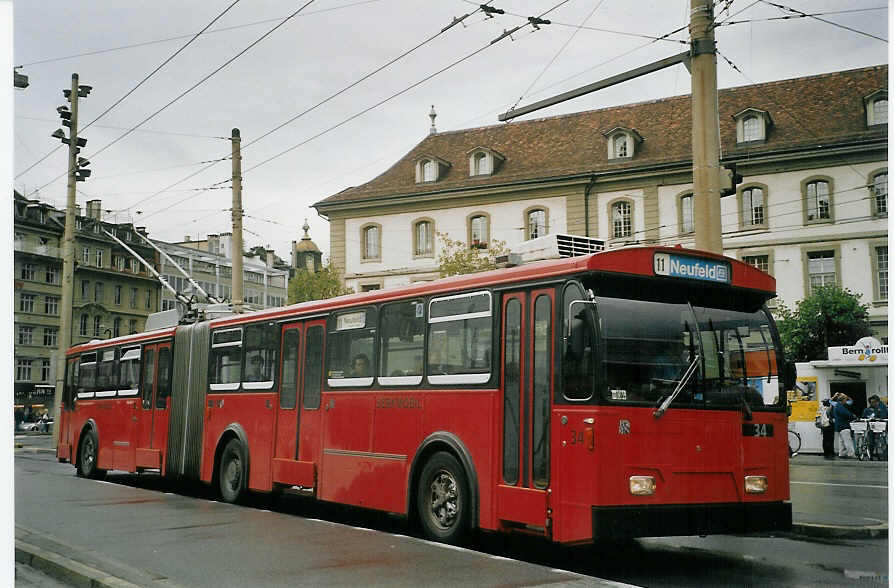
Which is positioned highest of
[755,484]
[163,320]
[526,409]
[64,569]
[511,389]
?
[163,320]

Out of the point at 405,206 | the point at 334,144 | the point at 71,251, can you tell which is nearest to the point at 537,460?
the point at 334,144

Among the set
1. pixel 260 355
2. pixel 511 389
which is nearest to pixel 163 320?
pixel 260 355

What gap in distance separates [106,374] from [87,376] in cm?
110

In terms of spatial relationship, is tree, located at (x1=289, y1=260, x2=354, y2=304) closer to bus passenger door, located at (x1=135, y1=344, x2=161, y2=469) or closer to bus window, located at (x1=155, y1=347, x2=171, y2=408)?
bus passenger door, located at (x1=135, y1=344, x2=161, y2=469)

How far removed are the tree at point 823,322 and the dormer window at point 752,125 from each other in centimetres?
305

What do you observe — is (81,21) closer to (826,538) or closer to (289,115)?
(289,115)

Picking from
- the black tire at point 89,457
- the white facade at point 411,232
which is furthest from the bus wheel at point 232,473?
the white facade at point 411,232

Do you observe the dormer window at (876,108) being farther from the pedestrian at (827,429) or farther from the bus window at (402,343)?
the pedestrian at (827,429)

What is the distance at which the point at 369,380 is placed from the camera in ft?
36.3

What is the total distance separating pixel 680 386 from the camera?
27.0 ft

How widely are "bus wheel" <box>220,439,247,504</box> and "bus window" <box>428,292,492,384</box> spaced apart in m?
4.89

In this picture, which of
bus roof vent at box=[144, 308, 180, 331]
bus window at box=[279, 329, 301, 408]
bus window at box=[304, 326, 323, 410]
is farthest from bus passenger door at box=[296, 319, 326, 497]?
bus roof vent at box=[144, 308, 180, 331]

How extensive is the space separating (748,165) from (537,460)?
1329cm

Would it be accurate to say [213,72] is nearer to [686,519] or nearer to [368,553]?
[368,553]
